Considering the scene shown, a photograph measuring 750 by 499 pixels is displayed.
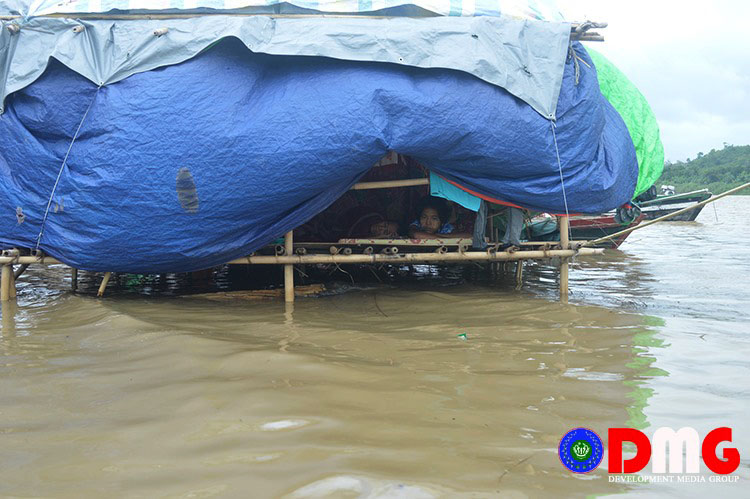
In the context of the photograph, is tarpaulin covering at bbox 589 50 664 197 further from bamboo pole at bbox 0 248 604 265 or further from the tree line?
the tree line

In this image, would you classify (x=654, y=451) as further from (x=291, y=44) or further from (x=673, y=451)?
(x=291, y=44)

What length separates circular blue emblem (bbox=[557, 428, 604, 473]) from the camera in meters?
2.03

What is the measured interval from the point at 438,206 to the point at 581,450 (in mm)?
3883

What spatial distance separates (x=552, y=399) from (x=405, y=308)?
217cm

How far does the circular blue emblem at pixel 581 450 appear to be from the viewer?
2033 millimetres

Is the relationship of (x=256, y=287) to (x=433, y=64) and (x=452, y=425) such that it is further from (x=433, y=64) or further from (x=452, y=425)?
(x=452, y=425)

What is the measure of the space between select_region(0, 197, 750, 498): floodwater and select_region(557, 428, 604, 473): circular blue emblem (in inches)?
1.8

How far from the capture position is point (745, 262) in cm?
812

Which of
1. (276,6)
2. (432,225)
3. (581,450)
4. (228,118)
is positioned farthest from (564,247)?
(581,450)

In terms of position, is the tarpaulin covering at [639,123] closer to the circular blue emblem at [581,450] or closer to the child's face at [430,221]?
the child's face at [430,221]

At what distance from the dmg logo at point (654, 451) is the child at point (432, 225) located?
3204mm

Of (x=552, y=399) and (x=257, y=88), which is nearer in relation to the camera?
(x=552, y=399)

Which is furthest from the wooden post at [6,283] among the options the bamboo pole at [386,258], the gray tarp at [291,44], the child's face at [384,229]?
the child's face at [384,229]

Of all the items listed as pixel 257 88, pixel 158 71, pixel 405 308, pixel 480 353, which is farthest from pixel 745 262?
pixel 158 71
